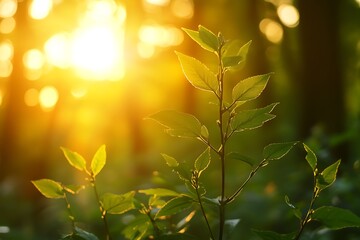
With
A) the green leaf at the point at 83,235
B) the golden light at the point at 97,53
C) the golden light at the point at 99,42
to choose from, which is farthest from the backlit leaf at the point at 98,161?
the golden light at the point at 97,53

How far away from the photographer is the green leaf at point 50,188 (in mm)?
1356

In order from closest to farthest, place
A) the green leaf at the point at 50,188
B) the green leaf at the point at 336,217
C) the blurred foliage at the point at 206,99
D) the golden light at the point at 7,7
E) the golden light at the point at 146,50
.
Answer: the green leaf at the point at 336,217 < the green leaf at the point at 50,188 < the blurred foliage at the point at 206,99 < the golden light at the point at 7,7 < the golden light at the point at 146,50

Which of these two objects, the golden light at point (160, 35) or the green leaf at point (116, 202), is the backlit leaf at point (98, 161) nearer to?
the green leaf at point (116, 202)

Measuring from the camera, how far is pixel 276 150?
1284 millimetres

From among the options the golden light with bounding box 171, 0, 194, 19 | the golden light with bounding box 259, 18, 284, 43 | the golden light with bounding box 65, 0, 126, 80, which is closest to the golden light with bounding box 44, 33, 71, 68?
the golden light with bounding box 65, 0, 126, 80

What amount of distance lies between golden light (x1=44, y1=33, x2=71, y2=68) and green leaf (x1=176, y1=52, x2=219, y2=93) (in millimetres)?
18519

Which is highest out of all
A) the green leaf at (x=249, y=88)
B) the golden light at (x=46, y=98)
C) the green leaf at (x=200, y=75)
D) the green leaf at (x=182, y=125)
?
the green leaf at (x=200, y=75)

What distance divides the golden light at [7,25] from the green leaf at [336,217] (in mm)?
15983

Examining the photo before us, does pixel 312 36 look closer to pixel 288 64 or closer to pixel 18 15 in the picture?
pixel 288 64

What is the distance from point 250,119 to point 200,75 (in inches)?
6.4

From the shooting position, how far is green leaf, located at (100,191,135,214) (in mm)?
1369

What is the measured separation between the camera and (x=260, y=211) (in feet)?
16.7

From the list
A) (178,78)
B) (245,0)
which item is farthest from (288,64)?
(178,78)

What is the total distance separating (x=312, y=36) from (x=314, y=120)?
1084mm
